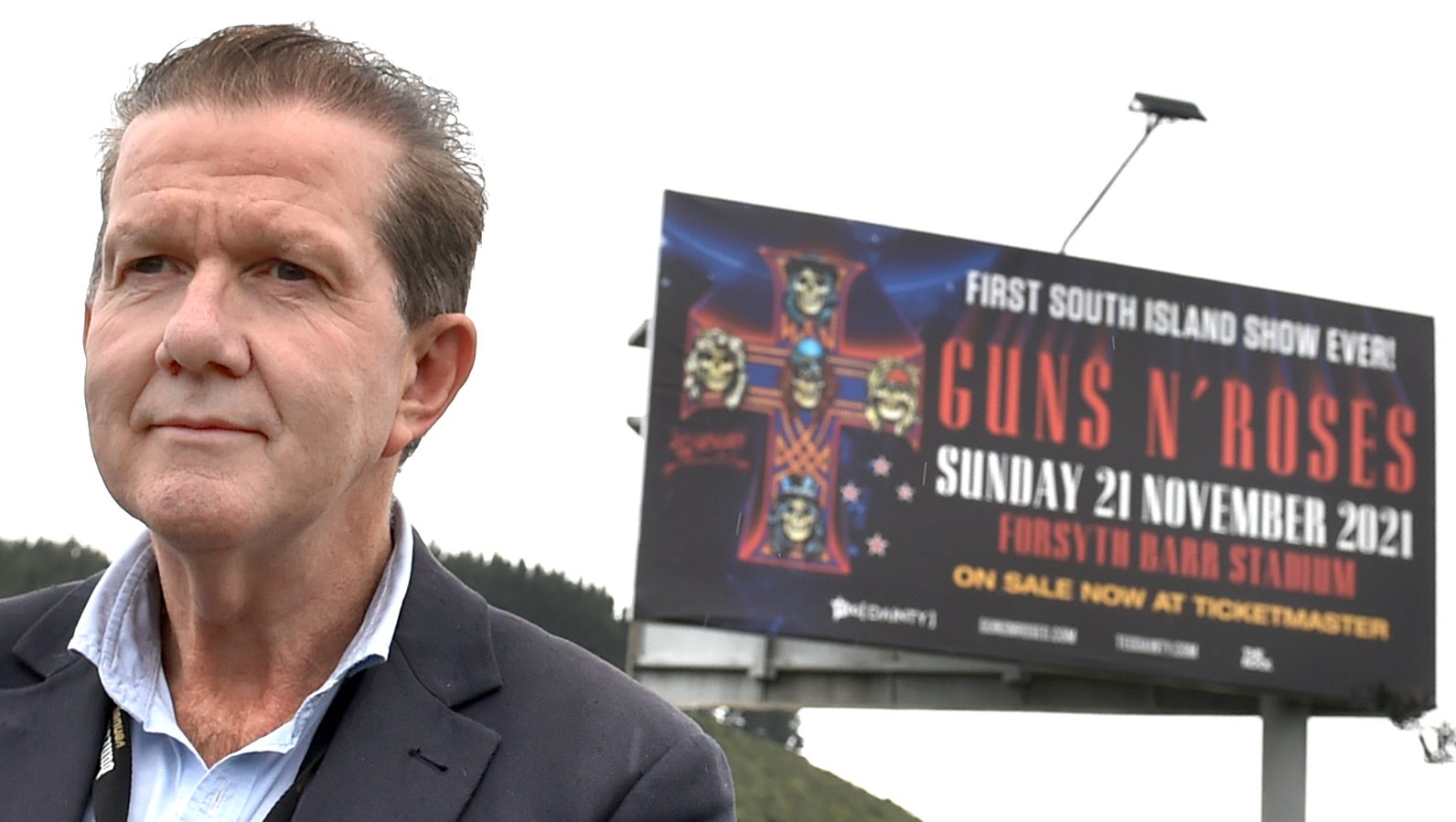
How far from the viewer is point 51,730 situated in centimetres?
215

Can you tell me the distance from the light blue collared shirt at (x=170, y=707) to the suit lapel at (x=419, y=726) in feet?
0.09

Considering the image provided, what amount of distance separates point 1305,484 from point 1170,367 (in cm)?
121

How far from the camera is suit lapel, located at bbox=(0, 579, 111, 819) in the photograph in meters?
2.08

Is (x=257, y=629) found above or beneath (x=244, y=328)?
beneath

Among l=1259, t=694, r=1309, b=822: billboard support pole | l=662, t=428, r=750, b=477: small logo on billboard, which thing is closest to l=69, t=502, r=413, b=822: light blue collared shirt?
l=662, t=428, r=750, b=477: small logo on billboard

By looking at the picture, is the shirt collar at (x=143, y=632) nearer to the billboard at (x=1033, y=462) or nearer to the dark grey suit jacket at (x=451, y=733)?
the dark grey suit jacket at (x=451, y=733)

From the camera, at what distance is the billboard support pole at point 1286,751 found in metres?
15.2

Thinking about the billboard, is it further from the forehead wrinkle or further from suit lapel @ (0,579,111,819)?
the forehead wrinkle

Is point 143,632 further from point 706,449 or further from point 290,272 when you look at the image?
point 706,449

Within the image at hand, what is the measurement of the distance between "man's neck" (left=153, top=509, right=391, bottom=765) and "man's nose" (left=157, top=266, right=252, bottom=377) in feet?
0.74

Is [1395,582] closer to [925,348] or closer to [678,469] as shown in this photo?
[925,348]

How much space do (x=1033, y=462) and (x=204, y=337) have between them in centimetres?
1238

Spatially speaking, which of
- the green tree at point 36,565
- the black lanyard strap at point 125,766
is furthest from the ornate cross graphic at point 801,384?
the black lanyard strap at point 125,766

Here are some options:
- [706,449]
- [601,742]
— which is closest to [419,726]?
[601,742]
